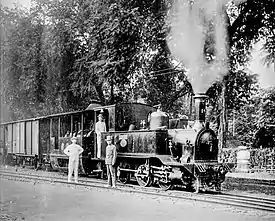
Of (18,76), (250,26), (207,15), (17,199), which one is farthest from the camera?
(250,26)

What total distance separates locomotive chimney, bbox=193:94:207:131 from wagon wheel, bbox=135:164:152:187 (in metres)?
1.29

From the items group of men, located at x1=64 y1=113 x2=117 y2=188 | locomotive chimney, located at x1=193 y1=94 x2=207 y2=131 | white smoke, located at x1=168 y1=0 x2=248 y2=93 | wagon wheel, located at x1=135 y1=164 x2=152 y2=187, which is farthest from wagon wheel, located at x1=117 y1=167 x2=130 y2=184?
white smoke, located at x1=168 y1=0 x2=248 y2=93

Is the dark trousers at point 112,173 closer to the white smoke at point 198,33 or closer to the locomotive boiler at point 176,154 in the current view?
the locomotive boiler at point 176,154

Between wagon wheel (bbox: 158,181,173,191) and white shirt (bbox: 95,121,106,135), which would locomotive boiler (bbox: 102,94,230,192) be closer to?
wagon wheel (bbox: 158,181,173,191)

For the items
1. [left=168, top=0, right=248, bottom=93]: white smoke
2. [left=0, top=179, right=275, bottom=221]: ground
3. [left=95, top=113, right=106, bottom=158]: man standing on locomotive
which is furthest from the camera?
[left=168, top=0, right=248, bottom=93]: white smoke

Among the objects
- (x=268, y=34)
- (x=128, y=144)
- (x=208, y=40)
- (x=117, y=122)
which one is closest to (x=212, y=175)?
(x=128, y=144)

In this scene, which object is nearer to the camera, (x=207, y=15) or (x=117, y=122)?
(x=117, y=122)

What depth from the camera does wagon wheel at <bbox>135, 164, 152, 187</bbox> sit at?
26.0 feet

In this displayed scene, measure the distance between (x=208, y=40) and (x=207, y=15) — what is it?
2.13ft

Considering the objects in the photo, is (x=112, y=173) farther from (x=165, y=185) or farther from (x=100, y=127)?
(x=100, y=127)

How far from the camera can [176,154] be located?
25.7 feet

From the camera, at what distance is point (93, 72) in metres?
10.1

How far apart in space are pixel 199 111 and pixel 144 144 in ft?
4.23

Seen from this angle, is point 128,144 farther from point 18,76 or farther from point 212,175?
point 18,76
